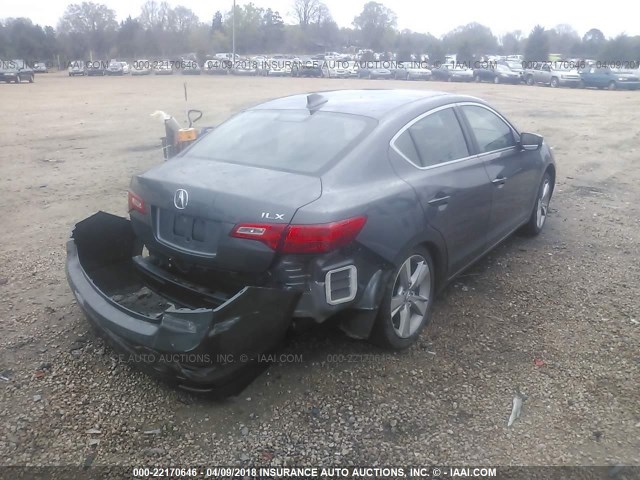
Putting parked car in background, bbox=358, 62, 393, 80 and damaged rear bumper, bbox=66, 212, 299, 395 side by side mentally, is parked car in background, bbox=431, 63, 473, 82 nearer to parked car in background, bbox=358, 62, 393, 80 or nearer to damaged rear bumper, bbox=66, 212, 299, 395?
parked car in background, bbox=358, 62, 393, 80

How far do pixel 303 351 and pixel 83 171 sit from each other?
651 centimetres

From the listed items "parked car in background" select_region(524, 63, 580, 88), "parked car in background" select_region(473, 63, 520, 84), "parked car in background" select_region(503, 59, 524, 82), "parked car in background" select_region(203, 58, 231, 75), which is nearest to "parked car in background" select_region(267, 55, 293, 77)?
"parked car in background" select_region(203, 58, 231, 75)

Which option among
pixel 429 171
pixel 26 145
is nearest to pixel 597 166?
pixel 429 171

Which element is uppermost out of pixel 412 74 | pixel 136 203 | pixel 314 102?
pixel 314 102

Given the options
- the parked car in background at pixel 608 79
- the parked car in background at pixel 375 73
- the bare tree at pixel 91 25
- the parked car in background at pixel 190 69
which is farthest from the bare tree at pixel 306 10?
the parked car in background at pixel 608 79

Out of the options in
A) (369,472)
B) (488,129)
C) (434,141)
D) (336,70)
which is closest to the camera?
(369,472)

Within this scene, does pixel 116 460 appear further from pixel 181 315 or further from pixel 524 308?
pixel 524 308

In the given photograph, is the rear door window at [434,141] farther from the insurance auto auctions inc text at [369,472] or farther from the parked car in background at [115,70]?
the parked car in background at [115,70]

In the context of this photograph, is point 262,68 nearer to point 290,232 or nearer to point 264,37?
point 264,37

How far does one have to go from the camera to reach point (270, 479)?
2.63 m

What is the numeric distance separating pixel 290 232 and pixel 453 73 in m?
38.6

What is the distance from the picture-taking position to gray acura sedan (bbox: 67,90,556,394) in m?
2.87

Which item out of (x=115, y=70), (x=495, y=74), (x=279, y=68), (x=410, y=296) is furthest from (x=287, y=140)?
(x=115, y=70)

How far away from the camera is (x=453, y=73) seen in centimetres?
3869
